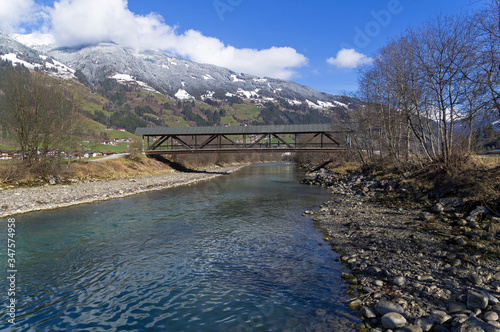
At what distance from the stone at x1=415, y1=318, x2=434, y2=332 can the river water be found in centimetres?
113

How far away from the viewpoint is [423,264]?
7.02 m

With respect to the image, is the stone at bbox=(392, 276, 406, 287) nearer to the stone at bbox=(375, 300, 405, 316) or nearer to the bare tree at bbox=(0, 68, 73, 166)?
the stone at bbox=(375, 300, 405, 316)

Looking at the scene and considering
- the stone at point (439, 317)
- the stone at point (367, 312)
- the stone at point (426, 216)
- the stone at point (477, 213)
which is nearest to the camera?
the stone at point (439, 317)

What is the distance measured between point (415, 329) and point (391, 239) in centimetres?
504

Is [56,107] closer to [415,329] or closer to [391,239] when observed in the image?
[391,239]

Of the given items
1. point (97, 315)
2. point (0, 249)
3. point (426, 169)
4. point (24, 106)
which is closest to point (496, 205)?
point (426, 169)

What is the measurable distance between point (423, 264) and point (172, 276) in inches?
247

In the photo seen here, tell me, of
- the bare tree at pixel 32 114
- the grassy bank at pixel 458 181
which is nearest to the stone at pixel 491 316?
the grassy bank at pixel 458 181

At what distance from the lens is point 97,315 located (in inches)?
219

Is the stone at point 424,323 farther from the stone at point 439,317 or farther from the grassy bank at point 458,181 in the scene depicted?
the grassy bank at point 458,181

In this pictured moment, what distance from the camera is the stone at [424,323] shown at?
4.55 meters

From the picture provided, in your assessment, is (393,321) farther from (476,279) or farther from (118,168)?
(118,168)

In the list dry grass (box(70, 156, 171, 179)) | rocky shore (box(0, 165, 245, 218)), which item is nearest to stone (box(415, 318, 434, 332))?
rocky shore (box(0, 165, 245, 218))

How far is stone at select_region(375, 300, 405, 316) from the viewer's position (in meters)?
5.05
